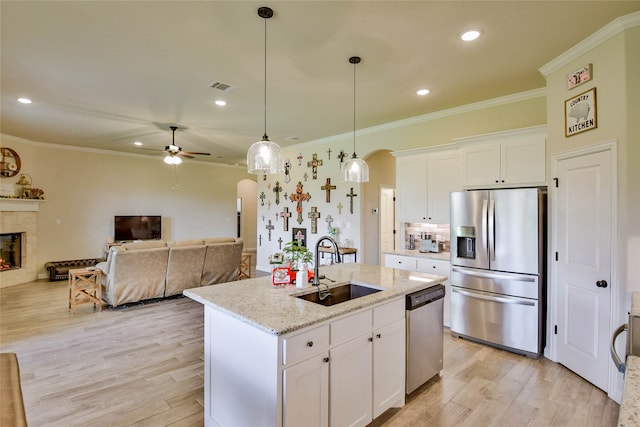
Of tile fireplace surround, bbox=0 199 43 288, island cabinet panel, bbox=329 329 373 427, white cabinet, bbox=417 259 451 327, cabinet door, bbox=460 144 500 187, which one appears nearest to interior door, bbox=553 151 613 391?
cabinet door, bbox=460 144 500 187

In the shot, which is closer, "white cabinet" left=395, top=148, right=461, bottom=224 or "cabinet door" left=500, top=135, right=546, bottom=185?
"cabinet door" left=500, top=135, right=546, bottom=185

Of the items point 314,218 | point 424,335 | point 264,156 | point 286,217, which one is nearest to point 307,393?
point 424,335

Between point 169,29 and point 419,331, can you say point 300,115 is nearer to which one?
point 169,29

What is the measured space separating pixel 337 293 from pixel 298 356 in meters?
0.99

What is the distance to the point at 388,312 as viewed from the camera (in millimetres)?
2320

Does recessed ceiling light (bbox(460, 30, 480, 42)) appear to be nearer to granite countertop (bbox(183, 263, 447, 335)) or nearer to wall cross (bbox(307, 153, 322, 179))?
granite countertop (bbox(183, 263, 447, 335))

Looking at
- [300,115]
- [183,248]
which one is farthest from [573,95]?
[183,248]

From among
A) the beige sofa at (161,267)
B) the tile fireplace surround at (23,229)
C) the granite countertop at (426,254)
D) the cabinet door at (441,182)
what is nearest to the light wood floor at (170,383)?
the beige sofa at (161,267)

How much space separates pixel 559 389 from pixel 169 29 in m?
4.46

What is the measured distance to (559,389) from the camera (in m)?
2.74

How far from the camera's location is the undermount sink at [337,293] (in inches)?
96.4

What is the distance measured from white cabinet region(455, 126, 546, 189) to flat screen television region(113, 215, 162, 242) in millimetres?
7502

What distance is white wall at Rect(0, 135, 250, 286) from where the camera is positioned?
6.95 m

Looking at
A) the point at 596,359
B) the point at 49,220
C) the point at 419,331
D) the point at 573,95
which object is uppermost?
the point at 573,95
